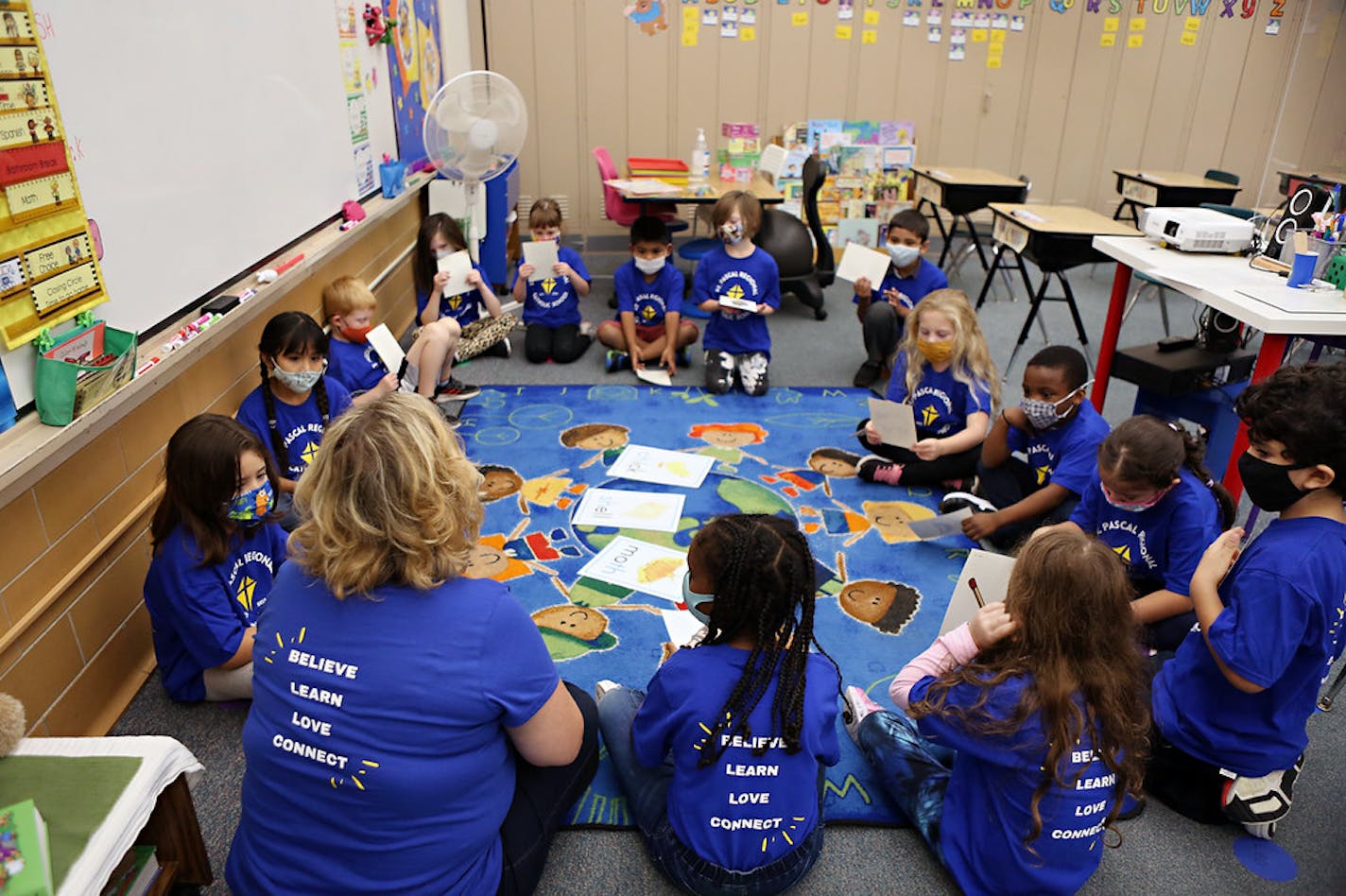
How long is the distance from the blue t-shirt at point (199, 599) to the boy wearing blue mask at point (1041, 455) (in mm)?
2192

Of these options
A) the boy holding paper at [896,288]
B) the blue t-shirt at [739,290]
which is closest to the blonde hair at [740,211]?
the blue t-shirt at [739,290]

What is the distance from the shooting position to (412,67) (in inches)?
192

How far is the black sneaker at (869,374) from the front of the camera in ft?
14.5

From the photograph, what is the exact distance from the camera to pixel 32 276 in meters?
1.70

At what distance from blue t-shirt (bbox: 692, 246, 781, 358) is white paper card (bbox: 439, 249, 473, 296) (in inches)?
43.7

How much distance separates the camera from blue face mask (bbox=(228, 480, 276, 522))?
77.2 inches

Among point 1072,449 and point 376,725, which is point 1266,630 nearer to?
point 1072,449

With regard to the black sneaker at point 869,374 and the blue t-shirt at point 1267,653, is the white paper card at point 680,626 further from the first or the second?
the black sneaker at point 869,374

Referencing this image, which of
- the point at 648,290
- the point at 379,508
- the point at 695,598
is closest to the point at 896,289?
the point at 648,290

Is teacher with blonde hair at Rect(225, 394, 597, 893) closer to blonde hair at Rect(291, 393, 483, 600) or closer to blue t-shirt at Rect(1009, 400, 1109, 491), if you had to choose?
blonde hair at Rect(291, 393, 483, 600)

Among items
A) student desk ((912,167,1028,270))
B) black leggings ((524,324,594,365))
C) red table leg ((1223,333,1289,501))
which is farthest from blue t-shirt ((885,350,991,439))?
student desk ((912,167,1028,270))

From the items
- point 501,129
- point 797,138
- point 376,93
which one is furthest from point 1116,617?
point 797,138

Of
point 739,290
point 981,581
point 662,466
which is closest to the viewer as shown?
point 981,581

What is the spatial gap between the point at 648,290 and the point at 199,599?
9.91 ft
